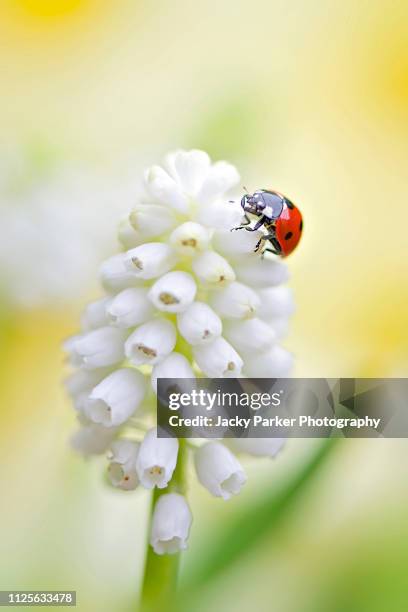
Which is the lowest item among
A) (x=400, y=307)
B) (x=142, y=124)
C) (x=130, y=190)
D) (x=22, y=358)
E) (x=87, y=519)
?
(x=87, y=519)

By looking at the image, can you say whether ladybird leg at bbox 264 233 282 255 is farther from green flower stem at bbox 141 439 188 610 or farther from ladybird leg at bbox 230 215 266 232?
green flower stem at bbox 141 439 188 610

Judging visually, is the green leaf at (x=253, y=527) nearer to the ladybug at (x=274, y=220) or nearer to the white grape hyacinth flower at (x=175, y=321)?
the white grape hyacinth flower at (x=175, y=321)

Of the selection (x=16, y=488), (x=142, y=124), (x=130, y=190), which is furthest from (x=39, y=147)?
(x=16, y=488)

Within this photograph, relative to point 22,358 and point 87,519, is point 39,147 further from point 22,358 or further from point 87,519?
point 87,519

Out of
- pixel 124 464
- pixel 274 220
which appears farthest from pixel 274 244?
pixel 124 464

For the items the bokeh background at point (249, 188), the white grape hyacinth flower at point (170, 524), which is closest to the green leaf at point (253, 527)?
the bokeh background at point (249, 188)

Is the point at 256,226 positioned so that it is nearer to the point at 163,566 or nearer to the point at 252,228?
the point at 252,228

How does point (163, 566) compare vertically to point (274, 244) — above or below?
below
